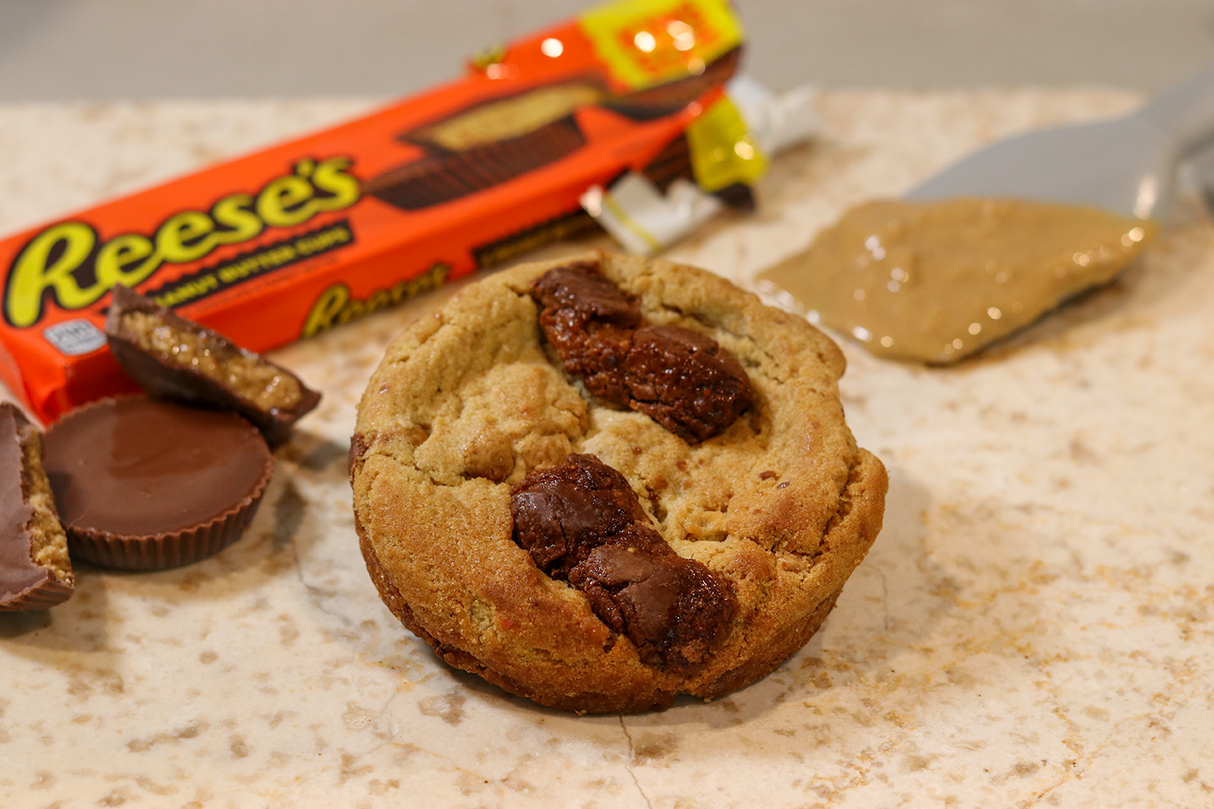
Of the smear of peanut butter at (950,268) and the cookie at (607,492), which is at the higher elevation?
the cookie at (607,492)

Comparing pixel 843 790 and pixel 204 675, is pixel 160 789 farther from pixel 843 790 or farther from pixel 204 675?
pixel 843 790

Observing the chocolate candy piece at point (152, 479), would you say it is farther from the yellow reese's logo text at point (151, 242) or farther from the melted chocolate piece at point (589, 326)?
the melted chocolate piece at point (589, 326)

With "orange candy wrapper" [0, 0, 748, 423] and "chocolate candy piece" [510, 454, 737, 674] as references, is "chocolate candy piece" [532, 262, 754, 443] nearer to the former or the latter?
"chocolate candy piece" [510, 454, 737, 674]

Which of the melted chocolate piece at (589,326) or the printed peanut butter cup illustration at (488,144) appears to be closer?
the melted chocolate piece at (589,326)

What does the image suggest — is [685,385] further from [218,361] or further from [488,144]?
[488,144]

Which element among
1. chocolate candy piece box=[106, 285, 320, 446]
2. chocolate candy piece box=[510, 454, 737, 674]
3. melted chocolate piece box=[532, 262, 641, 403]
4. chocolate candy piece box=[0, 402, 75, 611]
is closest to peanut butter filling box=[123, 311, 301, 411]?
chocolate candy piece box=[106, 285, 320, 446]

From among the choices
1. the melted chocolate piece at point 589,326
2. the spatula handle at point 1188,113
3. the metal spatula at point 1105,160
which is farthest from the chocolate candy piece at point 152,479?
the spatula handle at point 1188,113

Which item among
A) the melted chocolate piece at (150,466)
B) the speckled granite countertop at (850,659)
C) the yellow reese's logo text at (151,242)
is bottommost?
the speckled granite countertop at (850,659)
